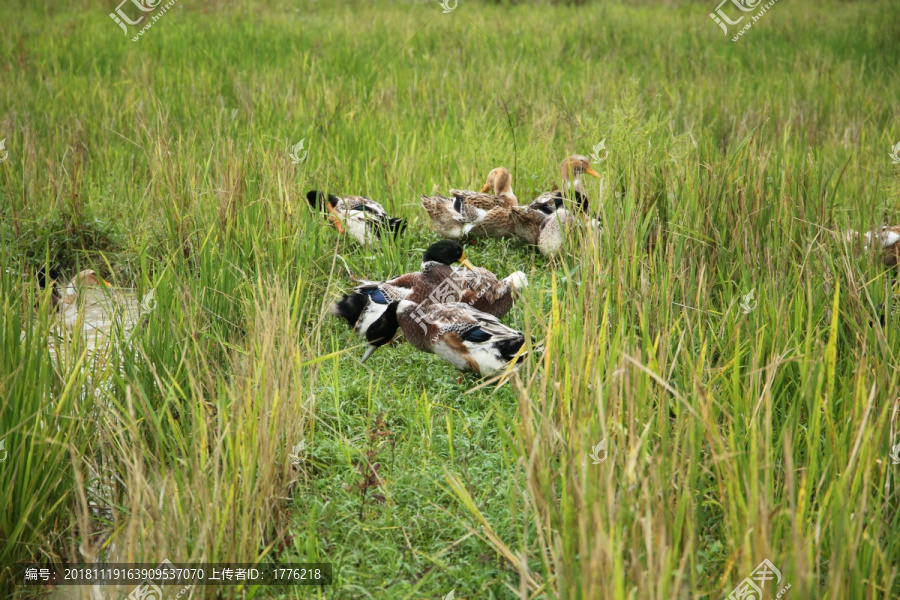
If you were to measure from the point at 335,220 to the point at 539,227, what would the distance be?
1.33 metres

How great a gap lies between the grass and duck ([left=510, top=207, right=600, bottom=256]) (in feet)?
0.44

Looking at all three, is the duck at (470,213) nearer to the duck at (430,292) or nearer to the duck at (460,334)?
the duck at (430,292)

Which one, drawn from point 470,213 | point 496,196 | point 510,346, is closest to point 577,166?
point 496,196

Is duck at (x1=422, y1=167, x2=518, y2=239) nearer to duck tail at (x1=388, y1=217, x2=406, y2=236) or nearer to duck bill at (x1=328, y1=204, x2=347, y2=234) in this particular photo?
duck tail at (x1=388, y1=217, x2=406, y2=236)

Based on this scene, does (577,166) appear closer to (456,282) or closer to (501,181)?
(501,181)

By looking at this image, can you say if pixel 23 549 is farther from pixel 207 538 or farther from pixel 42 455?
pixel 207 538

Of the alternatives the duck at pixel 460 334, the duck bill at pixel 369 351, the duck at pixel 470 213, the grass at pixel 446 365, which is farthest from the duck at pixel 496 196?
the duck bill at pixel 369 351

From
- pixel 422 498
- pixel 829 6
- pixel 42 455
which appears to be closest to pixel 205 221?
pixel 42 455

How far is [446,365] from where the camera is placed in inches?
150

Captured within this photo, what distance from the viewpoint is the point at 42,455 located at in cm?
251

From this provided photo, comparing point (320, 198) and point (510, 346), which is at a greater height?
point (320, 198)

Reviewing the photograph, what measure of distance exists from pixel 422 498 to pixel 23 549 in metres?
1.35
